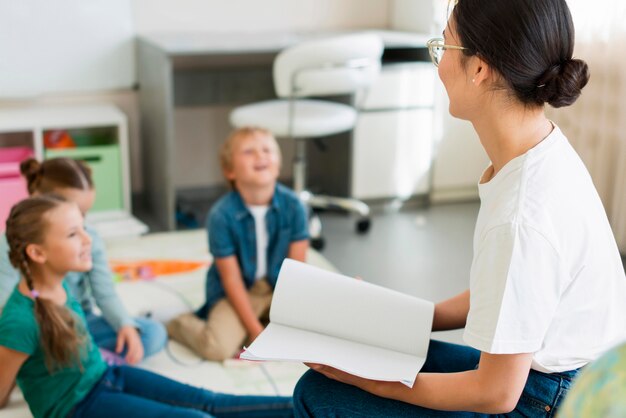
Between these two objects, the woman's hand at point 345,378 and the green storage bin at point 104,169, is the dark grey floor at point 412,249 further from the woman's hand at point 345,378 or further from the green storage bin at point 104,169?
the woman's hand at point 345,378

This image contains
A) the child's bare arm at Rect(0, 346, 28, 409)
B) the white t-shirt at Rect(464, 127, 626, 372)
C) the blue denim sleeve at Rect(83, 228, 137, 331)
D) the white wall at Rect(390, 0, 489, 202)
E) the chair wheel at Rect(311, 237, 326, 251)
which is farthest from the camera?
the white wall at Rect(390, 0, 489, 202)

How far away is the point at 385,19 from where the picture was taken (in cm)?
411

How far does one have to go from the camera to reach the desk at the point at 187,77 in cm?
325

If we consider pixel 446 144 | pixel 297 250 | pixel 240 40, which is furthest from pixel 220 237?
pixel 446 144

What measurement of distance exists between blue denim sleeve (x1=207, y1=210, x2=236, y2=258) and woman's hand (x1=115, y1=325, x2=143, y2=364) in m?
0.33

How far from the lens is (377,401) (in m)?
1.28

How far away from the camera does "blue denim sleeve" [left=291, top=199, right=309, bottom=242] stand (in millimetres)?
2400

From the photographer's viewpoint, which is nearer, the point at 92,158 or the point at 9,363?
the point at 9,363

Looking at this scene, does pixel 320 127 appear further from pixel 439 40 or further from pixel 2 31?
pixel 439 40

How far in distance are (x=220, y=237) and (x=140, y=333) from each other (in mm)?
341

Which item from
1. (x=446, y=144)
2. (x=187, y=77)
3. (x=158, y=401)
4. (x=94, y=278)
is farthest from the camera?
(x=446, y=144)

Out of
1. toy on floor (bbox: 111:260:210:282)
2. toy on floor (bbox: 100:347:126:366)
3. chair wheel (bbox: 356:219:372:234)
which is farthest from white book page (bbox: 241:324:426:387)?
chair wheel (bbox: 356:219:372:234)

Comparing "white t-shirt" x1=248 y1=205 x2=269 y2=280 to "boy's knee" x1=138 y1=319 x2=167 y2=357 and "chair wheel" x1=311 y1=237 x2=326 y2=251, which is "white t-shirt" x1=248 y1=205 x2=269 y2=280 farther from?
"chair wheel" x1=311 y1=237 x2=326 y2=251

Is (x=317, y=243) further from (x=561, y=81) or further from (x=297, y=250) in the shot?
(x=561, y=81)
